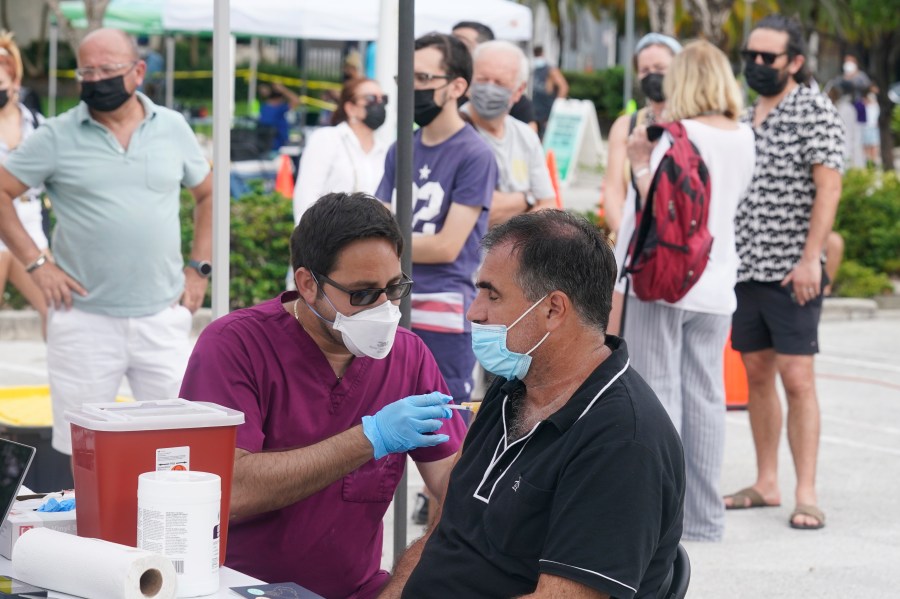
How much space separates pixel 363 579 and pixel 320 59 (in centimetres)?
3254

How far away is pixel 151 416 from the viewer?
2596 millimetres

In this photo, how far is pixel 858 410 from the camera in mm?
8266

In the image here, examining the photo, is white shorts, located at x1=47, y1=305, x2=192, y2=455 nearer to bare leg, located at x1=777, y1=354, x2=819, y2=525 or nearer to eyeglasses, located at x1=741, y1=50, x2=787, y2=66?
bare leg, located at x1=777, y1=354, x2=819, y2=525

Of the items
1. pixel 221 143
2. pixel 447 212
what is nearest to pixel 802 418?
pixel 447 212

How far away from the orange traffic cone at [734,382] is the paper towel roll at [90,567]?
17.2 ft

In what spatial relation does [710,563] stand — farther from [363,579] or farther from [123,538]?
[123,538]

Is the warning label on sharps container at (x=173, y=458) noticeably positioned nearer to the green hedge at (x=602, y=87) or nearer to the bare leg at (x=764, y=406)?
the bare leg at (x=764, y=406)

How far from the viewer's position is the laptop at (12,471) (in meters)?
2.63

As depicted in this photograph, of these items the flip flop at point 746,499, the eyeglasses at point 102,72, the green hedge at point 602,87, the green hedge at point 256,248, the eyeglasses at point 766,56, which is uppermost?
the green hedge at point 602,87

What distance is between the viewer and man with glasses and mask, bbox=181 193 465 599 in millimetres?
3016

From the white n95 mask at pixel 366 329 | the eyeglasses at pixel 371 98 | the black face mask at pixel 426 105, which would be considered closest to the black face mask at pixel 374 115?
the eyeglasses at pixel 371 98

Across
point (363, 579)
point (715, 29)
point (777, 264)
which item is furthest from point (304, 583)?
point (715, 29)

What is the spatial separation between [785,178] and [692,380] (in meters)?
0.96

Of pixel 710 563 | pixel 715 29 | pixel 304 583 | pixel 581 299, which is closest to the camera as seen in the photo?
pixel 581 299
